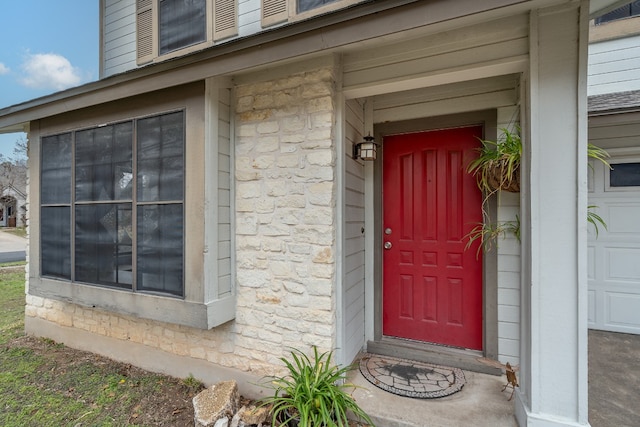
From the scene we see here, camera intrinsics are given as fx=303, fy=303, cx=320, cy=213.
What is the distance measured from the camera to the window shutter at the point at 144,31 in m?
3.96

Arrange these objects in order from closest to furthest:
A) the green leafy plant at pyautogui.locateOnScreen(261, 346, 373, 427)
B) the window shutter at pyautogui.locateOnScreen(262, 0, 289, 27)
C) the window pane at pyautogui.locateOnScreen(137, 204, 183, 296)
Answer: the green leafy plant at pyautogui.locateOnScreen(261, 346, 373, 427)
the window pane at pyautogui.locateOnScreen(137, 204, 183, 296)
the window shutter at pyautogui.locateOnScreen(262, 0, 289, 27)

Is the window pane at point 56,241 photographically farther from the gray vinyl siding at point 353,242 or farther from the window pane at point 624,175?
the window pane at point 624,175

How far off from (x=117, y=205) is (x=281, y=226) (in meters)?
1.59

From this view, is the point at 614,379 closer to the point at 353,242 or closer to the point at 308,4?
the point at 353,242

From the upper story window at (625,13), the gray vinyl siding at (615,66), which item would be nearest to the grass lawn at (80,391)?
the gray vinyl siding at (615,66)

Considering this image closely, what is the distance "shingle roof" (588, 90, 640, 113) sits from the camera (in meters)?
2.97

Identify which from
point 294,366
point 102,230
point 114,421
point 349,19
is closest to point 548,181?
point 349,19

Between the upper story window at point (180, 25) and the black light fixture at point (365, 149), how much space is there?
212 centimetres

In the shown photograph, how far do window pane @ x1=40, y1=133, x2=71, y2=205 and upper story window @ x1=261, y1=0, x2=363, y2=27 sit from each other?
2.41m

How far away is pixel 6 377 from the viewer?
2832 mm

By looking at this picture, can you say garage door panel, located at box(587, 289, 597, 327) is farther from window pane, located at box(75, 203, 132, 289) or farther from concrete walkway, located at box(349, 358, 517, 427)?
window pane, located at box(75, 203, 132, 289)

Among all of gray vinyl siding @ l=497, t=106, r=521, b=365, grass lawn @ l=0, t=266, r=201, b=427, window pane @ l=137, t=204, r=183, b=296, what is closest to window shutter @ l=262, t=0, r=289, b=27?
window pane @ l=137, t=204, r=183, b=296

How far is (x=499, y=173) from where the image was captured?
225 centimetres

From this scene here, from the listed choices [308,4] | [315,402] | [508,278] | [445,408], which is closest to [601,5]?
[508,278]
